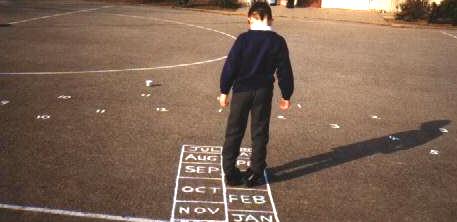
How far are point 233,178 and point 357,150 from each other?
2764mm

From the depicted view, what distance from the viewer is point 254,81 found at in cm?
678

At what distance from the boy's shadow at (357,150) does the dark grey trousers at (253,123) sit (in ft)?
2.04

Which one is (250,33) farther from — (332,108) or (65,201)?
(332,108)

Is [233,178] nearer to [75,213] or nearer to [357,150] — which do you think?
A: [75,213]

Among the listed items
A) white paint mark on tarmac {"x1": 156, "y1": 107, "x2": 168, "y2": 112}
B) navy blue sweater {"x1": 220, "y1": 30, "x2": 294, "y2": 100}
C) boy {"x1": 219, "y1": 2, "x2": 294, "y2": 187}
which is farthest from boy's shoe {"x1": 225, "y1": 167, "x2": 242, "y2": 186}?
white paint mark on tarmac {"x1": 156, "y1": 107, "x2": 168, "y2": 112}

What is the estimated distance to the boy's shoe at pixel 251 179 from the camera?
7.07 meters

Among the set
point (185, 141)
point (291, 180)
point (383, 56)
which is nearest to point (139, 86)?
point (185, 141)

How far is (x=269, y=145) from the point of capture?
28.7ft

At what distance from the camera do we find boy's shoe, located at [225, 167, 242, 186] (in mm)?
7027

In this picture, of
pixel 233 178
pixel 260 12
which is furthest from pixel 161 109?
pixel 260 12

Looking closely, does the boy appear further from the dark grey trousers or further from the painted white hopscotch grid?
the painted white hopscotch grid

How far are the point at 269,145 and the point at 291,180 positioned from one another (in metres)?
1.42

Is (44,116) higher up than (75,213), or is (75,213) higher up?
(44,116)

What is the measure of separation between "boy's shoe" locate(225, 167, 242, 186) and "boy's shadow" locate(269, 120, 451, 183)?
0.55 meters
